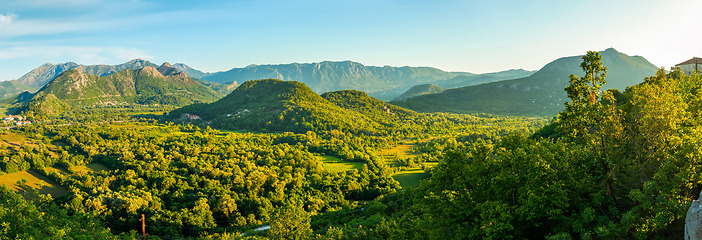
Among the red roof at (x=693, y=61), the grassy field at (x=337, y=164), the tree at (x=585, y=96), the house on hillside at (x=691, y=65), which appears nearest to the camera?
the tree at (x=585, y=96)

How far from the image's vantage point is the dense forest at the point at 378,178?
676 inches

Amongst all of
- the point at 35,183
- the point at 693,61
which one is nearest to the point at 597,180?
the point at 693,61

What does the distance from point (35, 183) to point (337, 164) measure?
8381cm

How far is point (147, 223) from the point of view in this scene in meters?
63.8

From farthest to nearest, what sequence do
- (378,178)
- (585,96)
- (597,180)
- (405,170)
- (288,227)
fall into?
1. (405,170)
2. (378,178)
3. (288,227)
4. (597,180)
5. (585,96)

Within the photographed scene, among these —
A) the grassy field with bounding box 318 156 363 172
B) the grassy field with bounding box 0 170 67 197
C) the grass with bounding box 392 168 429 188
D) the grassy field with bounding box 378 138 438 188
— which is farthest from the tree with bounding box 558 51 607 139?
the grassy field with bounding box 0 170 67 197

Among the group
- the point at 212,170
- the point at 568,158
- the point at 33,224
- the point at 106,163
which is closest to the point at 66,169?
the point at 106,163

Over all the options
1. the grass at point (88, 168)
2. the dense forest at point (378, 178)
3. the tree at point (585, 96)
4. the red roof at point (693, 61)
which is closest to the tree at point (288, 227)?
the dense forest at point (378, 178)

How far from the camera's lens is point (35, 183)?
266 feet

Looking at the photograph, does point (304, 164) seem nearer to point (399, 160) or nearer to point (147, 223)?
point (399, 160)

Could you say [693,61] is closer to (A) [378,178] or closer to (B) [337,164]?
(A) [378,178]

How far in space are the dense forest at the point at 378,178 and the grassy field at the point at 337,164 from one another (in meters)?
1.54

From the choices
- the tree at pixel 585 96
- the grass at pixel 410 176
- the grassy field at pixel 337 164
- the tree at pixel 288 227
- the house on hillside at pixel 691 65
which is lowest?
the grass at pixel 410 176

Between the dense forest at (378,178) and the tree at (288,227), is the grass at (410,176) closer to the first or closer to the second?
the dense forest at (378,178)
